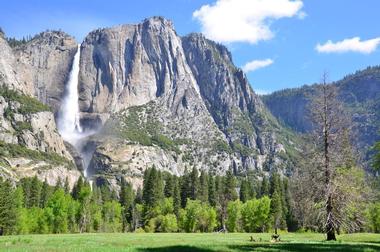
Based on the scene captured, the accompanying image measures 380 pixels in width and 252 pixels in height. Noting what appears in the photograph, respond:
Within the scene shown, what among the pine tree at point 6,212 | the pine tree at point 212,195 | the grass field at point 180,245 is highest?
the pine tree at point 212,195

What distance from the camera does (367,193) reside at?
38094mm

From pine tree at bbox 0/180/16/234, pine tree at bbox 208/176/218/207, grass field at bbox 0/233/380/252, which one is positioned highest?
pine tree at bbox 208/176/218/207

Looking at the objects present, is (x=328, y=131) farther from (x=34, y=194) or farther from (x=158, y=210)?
(x=34, y=194)

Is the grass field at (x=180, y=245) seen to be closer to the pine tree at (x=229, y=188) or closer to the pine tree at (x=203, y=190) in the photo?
the pine tree at (x=229, y=188)

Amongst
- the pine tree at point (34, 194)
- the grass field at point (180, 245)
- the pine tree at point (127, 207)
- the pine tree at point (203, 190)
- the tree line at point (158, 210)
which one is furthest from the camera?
the pine tree at point (203, 190)

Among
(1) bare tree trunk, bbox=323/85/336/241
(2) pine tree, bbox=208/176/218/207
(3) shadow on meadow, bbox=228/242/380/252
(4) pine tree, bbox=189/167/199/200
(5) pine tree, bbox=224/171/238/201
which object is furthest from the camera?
(4) pine tree, bbox=189/167/199/200

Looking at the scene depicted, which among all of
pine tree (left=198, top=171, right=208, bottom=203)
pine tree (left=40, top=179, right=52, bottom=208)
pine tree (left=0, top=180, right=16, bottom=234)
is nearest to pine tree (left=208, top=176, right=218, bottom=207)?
pine tree (left=198, top=171, right=208, bottom=203)

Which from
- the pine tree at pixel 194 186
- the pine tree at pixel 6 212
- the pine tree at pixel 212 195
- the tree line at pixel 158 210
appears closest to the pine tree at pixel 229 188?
the tree line at pixel 158 210

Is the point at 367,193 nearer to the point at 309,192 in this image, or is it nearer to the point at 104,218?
the point at 309,192

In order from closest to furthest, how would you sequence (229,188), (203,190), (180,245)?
(180,245) → (229,188) → (203,190)

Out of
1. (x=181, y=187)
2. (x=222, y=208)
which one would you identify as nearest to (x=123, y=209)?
(x=181, y=187)

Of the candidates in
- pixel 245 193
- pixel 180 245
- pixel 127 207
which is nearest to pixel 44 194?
pixel 127 207

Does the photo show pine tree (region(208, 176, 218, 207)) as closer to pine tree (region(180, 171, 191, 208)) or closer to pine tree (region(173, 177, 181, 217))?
pine tree (region(180, 171, 191, 208))

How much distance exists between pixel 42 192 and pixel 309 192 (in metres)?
115
